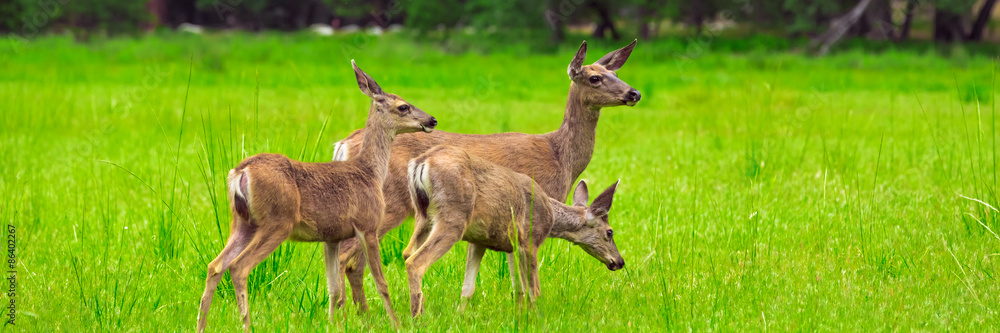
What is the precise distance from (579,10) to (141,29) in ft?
54.1

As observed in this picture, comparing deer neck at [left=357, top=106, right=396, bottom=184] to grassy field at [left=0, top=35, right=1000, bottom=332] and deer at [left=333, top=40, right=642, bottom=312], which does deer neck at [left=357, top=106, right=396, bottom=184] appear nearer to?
deer at [left=333, top=40, right=642, bottom=312]

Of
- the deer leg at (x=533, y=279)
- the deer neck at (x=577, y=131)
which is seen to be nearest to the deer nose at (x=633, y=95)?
the deer neck at (x=577, y=131)

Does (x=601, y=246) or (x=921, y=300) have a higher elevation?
(x=601, y=246)

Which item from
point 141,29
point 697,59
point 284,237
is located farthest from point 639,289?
point 141,29

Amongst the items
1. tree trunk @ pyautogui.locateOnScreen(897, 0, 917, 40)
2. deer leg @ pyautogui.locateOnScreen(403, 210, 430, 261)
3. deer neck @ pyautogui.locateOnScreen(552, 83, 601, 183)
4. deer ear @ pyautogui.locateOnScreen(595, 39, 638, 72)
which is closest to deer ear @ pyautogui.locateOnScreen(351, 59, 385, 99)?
deer leg @ pyautogui.locateOnScreen(403, 210, 430, 261)

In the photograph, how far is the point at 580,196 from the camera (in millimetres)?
6184

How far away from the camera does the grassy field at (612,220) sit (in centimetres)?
556

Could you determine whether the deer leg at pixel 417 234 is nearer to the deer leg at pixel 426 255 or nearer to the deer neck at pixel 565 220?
the deer leg at pixel 426 255

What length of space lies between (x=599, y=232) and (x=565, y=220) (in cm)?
23

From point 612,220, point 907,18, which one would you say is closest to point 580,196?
point 612,220

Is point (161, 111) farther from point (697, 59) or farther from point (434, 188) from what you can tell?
point (697, 59)

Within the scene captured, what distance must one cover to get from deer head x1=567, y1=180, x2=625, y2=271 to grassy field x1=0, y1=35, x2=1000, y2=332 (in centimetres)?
23

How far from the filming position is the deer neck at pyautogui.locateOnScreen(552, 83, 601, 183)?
6.54 metres

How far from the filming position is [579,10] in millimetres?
35594
